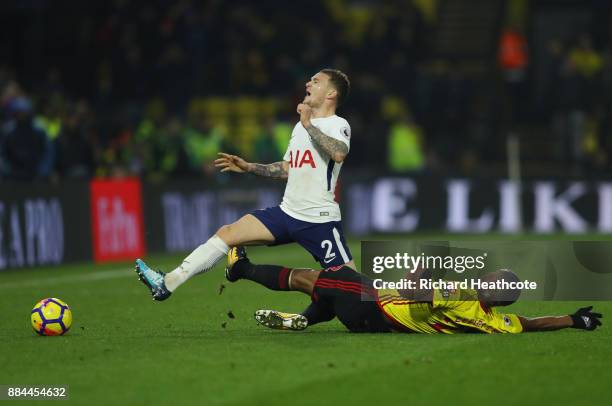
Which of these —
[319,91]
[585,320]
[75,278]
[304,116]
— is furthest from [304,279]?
[75,278]

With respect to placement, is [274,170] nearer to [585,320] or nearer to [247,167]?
[247,167]

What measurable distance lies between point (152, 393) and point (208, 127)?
1623cm

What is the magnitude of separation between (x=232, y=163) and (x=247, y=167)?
5.4 inches

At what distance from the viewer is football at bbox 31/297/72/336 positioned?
33.1 ft

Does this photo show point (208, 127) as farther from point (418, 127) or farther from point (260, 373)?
point (260, 373)

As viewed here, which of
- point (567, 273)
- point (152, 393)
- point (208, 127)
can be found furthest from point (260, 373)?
point (208, 127)

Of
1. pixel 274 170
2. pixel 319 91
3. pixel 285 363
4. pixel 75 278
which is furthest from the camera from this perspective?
pixel 75 278

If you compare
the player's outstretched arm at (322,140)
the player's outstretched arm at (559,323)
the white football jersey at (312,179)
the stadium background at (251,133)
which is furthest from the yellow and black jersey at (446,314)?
the player's outstretched arm at (322,140)

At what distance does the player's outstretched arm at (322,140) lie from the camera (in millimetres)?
10094

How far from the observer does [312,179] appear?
412 inches

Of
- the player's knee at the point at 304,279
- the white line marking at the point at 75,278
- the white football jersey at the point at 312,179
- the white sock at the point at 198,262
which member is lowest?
the white line marking at the point at 75,278

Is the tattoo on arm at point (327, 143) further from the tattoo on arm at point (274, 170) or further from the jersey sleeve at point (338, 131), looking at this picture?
the tattoo on arm at point (274, 170)

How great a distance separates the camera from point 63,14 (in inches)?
1089

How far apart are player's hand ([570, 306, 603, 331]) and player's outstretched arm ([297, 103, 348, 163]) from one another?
226 cm
